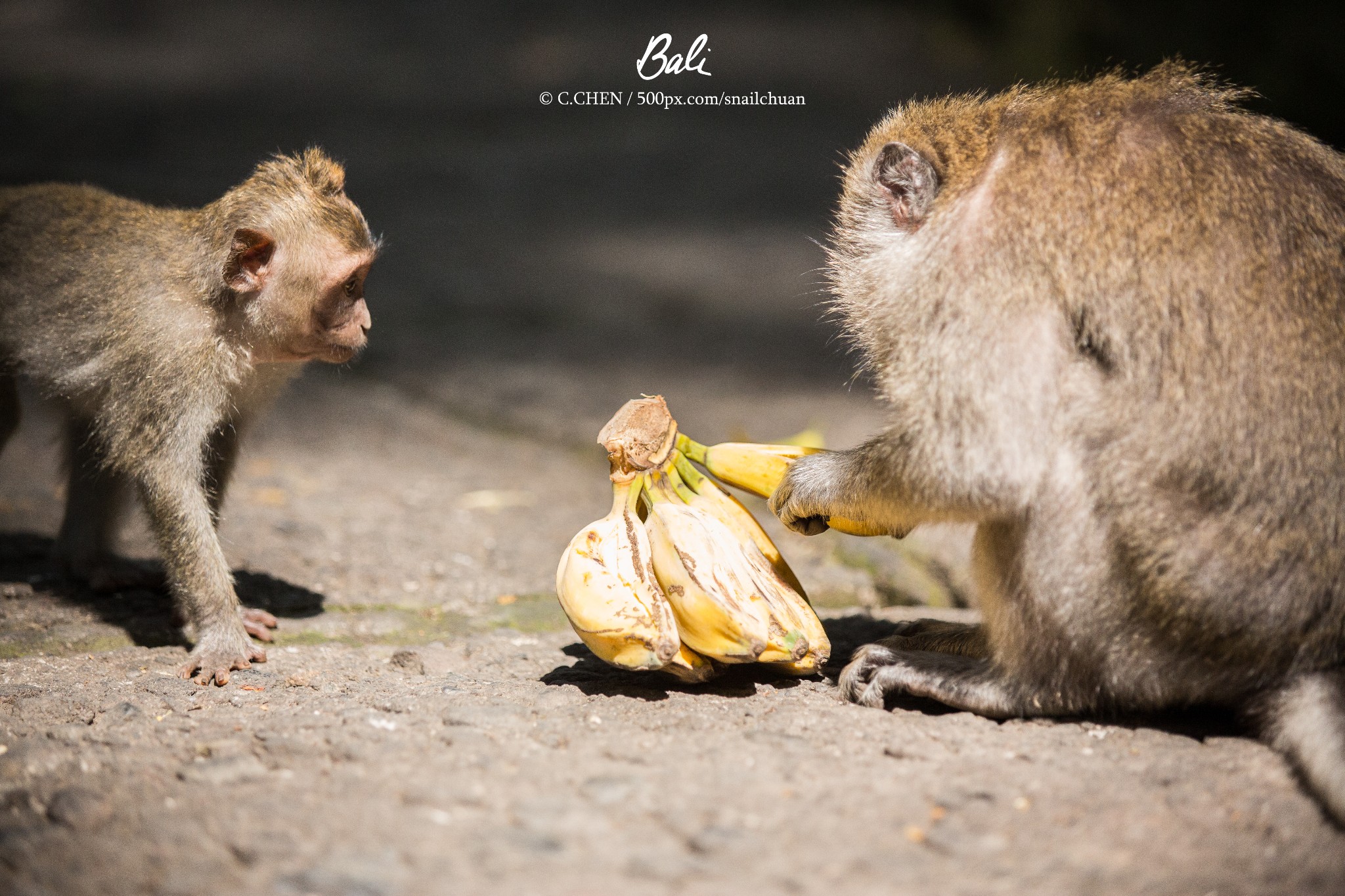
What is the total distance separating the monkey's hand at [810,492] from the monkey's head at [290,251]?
1.54 meters

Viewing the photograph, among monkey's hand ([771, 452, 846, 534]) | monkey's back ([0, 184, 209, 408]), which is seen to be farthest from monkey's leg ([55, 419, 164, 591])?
monkey's hand ([771, 452, 846, 534])

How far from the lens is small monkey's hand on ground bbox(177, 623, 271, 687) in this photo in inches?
138

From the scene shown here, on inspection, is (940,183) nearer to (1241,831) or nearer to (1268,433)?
(1268,433)

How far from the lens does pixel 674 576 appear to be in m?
3.23

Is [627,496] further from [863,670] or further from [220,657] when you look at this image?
[220,657]

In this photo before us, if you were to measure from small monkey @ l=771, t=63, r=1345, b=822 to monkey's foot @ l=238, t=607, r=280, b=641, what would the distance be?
186 cm

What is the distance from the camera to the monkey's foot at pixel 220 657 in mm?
3504

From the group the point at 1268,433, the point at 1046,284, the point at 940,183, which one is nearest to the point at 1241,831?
the point at 1268,433

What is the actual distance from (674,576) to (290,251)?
5.48 feet

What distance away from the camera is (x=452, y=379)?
6.79 meters

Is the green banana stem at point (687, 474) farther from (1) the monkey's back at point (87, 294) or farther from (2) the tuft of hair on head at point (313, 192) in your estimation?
(1) the monkey's back at point (87, 294)

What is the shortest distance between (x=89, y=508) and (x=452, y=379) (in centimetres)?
267

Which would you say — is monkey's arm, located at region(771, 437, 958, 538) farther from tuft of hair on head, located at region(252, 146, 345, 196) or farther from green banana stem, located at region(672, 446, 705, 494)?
tuft of hair on head, located at region(252, 146, 345, 196)

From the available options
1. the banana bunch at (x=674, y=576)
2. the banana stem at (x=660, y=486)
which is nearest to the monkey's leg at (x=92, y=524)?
the banana bunch at (x=674, y=576)
